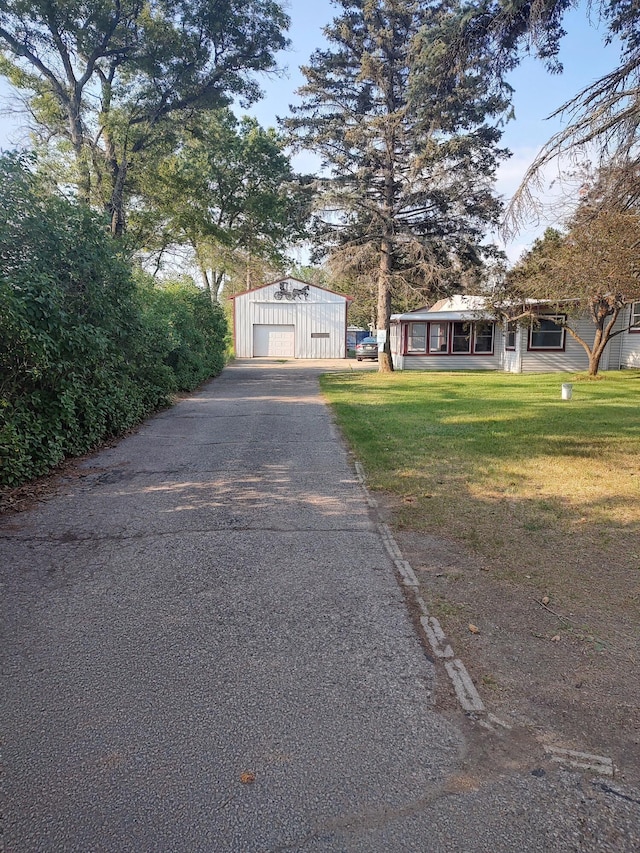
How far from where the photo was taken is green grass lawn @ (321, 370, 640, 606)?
4.60 m

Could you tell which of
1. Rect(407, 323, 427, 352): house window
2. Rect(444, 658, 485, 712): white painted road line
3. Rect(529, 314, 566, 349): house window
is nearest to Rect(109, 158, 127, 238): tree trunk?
Rect(407, 323, 427, 352): house window

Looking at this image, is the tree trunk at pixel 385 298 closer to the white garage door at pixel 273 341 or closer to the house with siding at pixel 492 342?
the house with siding at pixel 492 342

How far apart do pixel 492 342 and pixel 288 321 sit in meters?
13.8

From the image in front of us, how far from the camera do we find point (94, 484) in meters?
6.45

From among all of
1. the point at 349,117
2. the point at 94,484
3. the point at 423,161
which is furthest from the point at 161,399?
A: the point at 349,117

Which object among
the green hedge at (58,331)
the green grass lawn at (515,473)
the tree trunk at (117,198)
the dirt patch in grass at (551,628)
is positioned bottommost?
the dirt patch in grass at (551,628)

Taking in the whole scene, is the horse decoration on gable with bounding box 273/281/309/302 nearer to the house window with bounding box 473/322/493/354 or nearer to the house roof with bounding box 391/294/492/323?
the house roof with bounding box 391/294/492/323

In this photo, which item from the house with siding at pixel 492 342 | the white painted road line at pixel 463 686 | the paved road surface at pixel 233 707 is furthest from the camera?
the house with siding at pixel 492 342

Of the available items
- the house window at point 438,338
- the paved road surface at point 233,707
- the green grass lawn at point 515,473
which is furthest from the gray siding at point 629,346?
the paved road surface at point 233,707

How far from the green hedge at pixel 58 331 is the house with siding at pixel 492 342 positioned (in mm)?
15854

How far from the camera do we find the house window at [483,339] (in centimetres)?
2641

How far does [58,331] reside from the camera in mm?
6766

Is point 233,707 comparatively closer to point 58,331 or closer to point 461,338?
point 58,331

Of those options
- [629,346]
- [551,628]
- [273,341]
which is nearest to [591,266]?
[551,628]
